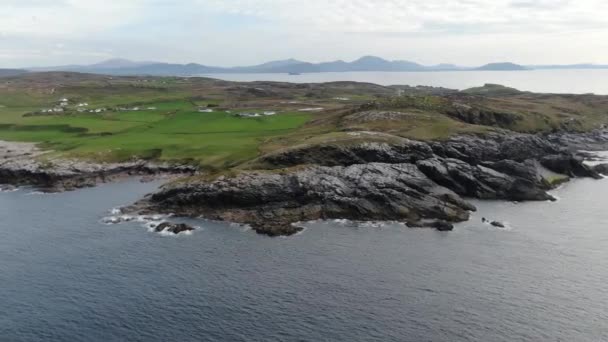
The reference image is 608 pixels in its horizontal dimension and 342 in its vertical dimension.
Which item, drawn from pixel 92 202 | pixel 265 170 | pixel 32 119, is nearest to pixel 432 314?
pixel 265 170

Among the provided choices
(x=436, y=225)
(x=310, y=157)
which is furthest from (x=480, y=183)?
(x=310, y=157)

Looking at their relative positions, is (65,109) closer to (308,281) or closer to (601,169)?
(308,281)

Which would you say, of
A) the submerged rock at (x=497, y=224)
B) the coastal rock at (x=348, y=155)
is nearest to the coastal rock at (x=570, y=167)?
the coastal rock at (x=348, y=155)

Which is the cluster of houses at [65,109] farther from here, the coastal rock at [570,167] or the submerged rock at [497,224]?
the submerged rock at [497,224]

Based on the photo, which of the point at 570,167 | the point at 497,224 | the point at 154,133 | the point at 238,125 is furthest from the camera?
the point at 238,125

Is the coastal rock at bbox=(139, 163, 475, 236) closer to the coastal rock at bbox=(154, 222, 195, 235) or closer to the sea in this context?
the sea

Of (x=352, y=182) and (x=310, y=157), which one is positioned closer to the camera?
(x=352, y=182)
